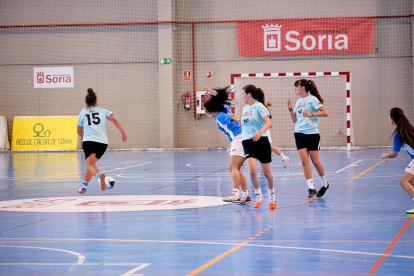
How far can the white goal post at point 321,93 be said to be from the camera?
2664 cm

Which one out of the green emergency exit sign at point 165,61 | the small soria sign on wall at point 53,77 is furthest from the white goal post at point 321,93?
the small soria sign on wall at point 53,77

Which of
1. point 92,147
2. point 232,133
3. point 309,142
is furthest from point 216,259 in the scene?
point 92,147

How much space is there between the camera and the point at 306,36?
27.6 metres

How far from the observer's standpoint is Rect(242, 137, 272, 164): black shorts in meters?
9.91

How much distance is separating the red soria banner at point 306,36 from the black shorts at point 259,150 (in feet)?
60.0

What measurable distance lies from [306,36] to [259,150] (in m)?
18.5

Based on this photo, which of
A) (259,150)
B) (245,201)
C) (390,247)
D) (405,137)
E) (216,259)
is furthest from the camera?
(245,201)

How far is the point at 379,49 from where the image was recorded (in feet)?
89.9

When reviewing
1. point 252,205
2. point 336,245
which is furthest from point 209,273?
point 252,205

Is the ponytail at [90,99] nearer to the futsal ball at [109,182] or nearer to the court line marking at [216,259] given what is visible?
the futsal ball at [109,182]

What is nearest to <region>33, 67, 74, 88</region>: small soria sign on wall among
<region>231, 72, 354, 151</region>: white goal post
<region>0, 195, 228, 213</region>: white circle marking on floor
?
<region>231, 72, 354, 151</region>: white goal post

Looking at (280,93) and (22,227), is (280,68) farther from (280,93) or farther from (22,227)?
(22,227)

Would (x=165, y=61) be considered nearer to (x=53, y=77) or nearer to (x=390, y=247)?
(x=53, y=77)

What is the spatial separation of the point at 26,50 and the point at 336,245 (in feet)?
81.7
